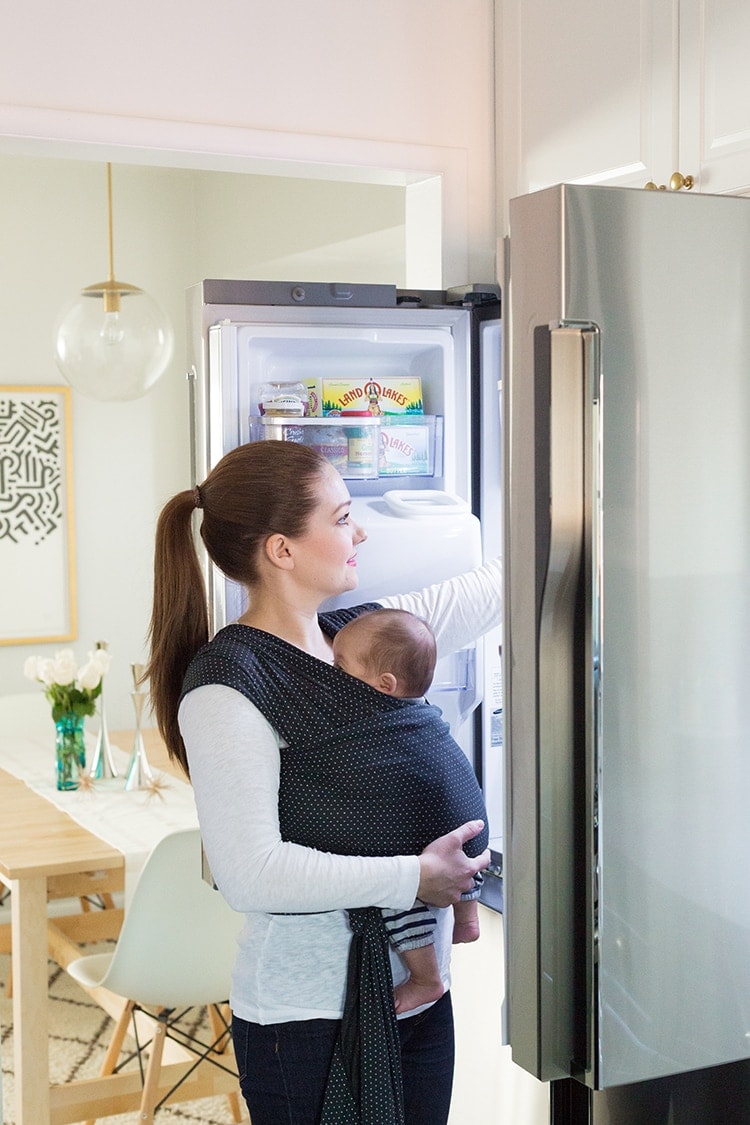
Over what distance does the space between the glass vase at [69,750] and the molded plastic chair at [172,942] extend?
2.17 ft

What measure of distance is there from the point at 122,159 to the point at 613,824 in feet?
4.71

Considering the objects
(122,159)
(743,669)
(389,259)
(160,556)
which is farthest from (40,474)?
(743,669)

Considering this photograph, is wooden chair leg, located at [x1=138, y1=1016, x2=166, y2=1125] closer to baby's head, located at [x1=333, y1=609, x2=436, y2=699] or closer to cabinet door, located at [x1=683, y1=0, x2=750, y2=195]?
baby's head, located at [x1=333, y1=609, x2=436, y2=699]

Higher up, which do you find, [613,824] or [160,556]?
[160,556]

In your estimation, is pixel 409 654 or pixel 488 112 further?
pixel 488 112

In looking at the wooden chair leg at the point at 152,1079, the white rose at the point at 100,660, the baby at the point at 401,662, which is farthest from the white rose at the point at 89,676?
the baby at the point at 401,662

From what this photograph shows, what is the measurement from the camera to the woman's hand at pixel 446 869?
1576mm

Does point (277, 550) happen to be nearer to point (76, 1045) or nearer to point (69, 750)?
point (69, 750)

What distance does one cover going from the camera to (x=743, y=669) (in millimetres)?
1336

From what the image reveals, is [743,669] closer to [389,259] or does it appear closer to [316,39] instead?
[316,39]

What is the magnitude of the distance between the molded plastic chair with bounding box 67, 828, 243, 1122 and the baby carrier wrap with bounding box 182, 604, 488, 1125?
1.03 metres

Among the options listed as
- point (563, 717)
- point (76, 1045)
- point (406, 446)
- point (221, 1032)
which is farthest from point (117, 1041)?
point (563, 717)

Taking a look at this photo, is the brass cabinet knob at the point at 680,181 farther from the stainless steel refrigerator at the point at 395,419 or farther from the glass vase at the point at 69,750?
the glass vase at the point at 69,750

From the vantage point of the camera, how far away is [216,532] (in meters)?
1.69
